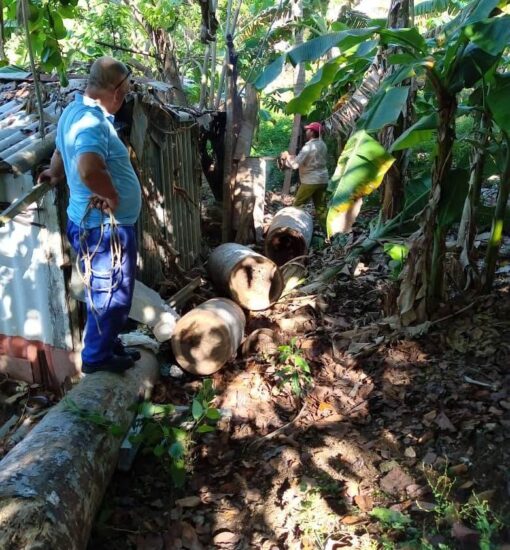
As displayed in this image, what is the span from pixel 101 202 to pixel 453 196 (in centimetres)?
267

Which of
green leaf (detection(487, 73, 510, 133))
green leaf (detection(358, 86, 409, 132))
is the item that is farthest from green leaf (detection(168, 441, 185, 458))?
green leaf (detection(487, 73, 510, 133))

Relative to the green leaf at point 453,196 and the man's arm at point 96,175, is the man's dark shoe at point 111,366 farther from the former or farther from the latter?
the green leaf at point 453,196

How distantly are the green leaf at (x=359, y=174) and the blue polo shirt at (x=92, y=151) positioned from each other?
1.39m

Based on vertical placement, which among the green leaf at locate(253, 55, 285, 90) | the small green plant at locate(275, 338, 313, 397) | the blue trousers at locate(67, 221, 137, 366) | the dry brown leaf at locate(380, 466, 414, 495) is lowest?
the small green plant at locate(275, 338, 313, 397)

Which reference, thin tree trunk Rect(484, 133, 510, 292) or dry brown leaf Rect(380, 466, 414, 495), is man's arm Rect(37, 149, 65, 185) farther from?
thin tree trunk Rect(484, 133, 510, 292)

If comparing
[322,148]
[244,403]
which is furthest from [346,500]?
[322,148]

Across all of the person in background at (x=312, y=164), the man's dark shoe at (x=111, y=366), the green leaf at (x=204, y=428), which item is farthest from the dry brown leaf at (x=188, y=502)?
the person in background at (x=312, y=164)

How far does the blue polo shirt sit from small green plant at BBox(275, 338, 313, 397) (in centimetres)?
178

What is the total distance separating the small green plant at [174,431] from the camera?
3393mm

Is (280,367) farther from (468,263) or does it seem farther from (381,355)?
(468,263)

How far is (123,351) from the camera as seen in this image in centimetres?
416

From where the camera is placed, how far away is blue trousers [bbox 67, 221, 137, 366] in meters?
3.56

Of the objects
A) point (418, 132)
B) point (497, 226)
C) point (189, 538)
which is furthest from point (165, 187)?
point (189, 538)

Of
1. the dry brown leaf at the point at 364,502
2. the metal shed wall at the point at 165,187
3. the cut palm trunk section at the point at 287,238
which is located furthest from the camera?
the cut palm trunk section at the point at 287,238
